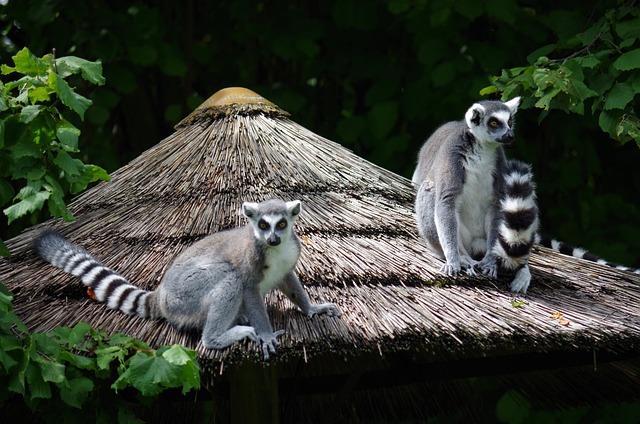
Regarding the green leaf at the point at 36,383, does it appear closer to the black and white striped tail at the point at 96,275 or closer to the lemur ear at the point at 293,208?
the black and white striped tail at the point at 96,275

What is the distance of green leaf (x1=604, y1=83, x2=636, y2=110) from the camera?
6297 mm

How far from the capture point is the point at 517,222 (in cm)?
513

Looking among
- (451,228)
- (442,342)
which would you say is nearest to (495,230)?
(451,228)

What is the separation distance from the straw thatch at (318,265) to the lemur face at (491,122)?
0.75 m

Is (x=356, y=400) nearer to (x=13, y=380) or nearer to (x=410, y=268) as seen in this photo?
(x=410, y=268)

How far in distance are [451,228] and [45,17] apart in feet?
16.7

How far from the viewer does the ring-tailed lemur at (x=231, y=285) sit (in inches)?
172

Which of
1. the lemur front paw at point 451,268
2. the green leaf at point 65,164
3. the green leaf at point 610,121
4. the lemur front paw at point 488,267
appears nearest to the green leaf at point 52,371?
the green leaf at point 65,164

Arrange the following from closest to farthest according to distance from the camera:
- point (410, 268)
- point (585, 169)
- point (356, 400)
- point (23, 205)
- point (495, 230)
Result: point (23, 205) < point (410, 268) < point (495, 230) < point (356, 400) < point (585, 169)

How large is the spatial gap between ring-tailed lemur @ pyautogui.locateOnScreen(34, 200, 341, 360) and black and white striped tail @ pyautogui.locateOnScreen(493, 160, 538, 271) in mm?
1210

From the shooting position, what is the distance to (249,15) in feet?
30.4

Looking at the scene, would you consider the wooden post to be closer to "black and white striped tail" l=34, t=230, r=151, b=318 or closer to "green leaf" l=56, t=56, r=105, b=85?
"black and white striped tail" l=34, t=230, r=151, b=318

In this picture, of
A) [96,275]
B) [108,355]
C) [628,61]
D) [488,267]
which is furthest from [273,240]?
[628,61]

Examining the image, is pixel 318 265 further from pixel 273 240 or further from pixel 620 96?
pixel 620 96
